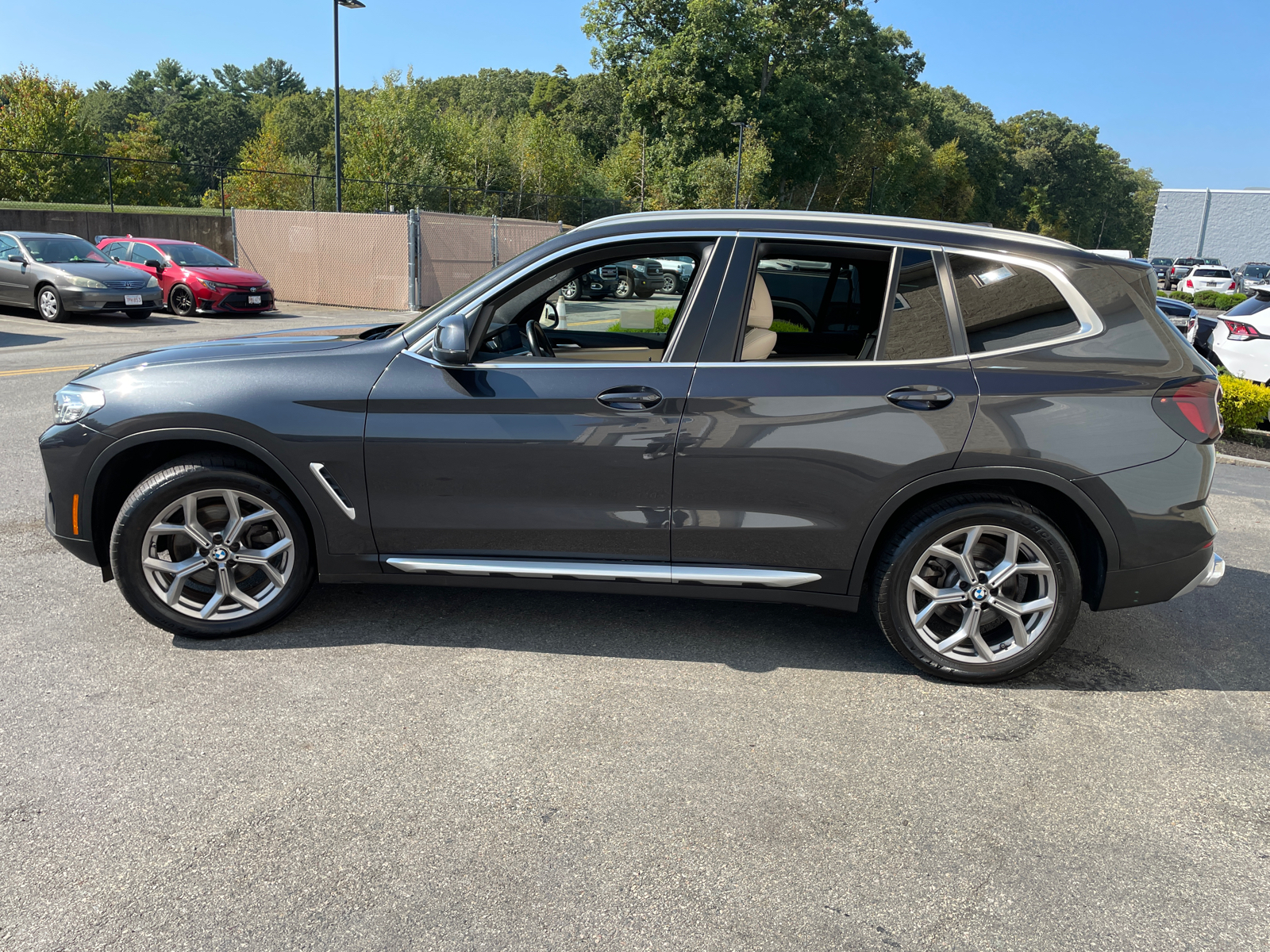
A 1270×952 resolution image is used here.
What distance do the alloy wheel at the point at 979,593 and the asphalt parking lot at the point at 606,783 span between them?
0.24 m

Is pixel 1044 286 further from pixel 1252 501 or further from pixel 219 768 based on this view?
pixel 1252 501

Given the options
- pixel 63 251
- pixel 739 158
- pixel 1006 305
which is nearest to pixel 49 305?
pixel 63 251

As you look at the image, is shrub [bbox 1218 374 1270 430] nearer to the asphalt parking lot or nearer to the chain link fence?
the asphalt parking lot

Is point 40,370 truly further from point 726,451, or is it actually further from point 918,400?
point 918,400

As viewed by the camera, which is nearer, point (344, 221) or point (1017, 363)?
point (1017, 363)

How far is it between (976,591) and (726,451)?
1174mm

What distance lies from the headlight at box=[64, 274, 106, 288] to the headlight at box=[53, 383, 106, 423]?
15.3 metres

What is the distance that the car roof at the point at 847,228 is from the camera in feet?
12.5

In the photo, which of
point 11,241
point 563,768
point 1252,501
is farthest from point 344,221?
point 563,768

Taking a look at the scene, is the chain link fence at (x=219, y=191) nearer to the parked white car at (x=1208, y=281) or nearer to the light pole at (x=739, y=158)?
the light pole at (x=739, y=158)

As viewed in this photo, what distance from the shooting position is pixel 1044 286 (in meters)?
3.77

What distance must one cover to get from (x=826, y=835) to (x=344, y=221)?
23.1 meters

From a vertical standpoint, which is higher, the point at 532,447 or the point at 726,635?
the point at 532,447

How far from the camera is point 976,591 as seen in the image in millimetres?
3814
